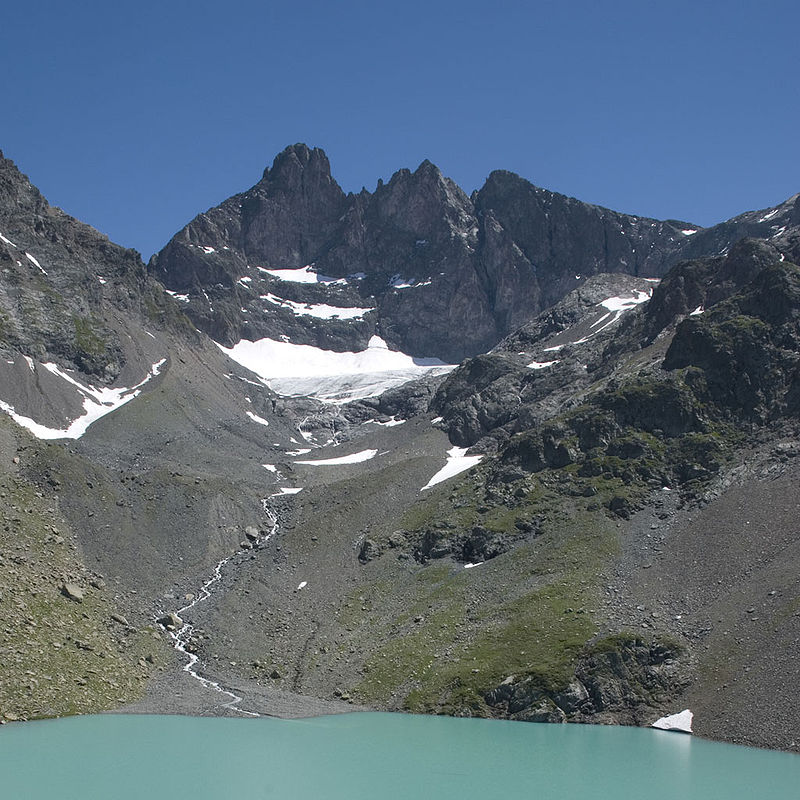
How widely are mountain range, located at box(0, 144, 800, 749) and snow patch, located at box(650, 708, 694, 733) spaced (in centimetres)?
98

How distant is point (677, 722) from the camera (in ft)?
206

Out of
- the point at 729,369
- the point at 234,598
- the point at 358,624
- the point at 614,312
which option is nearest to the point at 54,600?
the point at 234,598

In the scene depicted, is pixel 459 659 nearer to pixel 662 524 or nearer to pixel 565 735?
pixel 565 735

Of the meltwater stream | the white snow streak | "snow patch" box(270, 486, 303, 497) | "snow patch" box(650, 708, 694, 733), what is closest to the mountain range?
the meltwater stream

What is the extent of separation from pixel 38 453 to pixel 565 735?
68.4m

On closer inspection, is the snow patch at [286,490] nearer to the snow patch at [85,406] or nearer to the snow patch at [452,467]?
the snow patch at [452,467]

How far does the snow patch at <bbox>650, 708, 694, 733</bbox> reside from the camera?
62000mm

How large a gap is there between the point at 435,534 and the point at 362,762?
1846 inches

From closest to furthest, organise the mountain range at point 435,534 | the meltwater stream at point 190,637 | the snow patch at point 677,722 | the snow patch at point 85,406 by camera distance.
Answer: the snow patch at point 677,722 < the meltwater stream at point 190,637 < the mountain range at point 435,534 < the snow patch at point 85,406

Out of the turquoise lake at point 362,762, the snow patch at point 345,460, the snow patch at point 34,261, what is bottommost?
the turquoise lake at point 362,762

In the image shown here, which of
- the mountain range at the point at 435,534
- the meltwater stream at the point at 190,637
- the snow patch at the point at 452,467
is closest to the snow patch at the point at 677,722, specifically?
the mountain range at the point at 435,534

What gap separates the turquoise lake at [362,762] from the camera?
1813 inches

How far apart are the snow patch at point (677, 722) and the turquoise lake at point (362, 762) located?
870 mm

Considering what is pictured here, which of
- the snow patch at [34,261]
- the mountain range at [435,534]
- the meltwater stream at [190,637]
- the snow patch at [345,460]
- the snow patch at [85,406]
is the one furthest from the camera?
the snow patch at [34,261]
